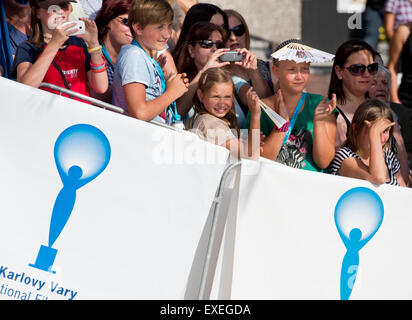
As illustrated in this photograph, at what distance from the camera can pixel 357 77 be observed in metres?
4.74

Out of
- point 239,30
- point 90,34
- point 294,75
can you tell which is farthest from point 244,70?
point 90,34

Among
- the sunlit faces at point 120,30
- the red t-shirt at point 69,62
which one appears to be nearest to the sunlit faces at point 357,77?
the sunlit faces at point 120,30

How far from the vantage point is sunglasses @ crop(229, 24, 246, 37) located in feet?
17.2

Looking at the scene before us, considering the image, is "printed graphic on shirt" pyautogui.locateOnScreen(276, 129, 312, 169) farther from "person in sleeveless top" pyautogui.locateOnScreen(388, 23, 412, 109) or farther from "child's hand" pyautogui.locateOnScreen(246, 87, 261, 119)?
"person in sleeveless top" pyautogui.locateOnScreen(388, 23, 412, 109)

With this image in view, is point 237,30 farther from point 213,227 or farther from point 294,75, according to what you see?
point 213,227

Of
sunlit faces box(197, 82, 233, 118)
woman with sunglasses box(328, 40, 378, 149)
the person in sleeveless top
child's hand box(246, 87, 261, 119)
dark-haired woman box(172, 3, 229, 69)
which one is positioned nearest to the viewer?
child's hand box(246, 87, 261, 119)

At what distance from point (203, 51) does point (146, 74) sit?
0.78 metres

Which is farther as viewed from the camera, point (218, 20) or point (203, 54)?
point (218, 20)

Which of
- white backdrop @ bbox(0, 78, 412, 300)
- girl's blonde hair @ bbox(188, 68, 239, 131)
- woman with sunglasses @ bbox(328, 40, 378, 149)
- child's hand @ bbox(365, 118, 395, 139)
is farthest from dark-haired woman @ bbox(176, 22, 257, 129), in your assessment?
white backdrop @ bbox(0, 78, 412, 300)

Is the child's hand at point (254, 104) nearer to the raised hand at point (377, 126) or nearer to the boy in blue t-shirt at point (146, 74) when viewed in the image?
the boy in blue t-shirt at point (146, 74)

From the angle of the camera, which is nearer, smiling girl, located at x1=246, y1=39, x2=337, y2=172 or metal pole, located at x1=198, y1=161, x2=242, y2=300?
metal pole, located at x1=198, y1=161, x2=242, y2=300

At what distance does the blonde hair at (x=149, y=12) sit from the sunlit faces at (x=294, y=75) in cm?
80

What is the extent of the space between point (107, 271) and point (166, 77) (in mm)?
1449

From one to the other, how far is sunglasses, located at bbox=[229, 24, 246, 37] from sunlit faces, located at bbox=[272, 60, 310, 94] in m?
0.89
